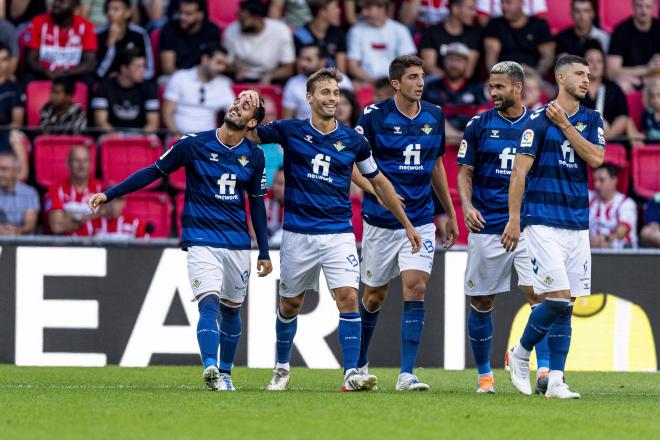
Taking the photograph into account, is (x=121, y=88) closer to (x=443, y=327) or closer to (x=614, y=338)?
(x=443, y=327)

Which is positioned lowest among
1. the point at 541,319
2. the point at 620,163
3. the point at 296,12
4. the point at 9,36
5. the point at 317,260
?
the point at 541,319

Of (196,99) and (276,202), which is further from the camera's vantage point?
(196,99)

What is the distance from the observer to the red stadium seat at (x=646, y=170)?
1464 cm

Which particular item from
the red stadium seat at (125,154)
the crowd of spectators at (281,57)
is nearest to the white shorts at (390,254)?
the crowd of spectators at (281,57)

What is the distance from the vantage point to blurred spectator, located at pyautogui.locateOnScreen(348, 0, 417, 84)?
1639cm

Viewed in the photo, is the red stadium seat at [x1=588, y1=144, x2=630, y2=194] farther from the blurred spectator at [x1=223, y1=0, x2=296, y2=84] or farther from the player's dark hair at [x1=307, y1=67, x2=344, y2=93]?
the player's dark hair at [x1=307, y1=67, x2=344, y2=93]

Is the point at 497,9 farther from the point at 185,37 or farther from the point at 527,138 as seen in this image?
the point at 527,138

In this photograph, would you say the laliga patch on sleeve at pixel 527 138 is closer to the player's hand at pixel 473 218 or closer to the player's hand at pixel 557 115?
the player's hand at pixel 557 115

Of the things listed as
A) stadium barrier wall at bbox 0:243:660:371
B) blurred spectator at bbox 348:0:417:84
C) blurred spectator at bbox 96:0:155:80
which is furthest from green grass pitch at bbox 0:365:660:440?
blurred spectator at bbox 348:0:417:84

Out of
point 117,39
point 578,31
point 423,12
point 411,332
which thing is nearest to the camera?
point 411,332

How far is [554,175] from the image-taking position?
30.5ft

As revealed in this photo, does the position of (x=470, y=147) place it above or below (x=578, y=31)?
below

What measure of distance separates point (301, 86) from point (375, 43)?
54.3 inches

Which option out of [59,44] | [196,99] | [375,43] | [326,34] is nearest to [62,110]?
[59,44]
